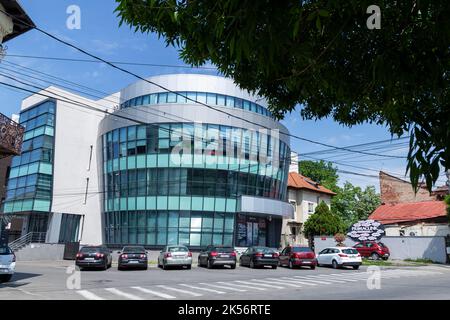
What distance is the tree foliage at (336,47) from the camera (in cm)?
288

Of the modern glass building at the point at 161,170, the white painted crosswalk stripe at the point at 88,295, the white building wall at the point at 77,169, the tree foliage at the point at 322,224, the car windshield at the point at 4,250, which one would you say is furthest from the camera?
the tree foliage at the point at 322,224

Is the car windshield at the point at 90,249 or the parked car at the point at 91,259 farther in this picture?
the car windshield at the point at 90,249

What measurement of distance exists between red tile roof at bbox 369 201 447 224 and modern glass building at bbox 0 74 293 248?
39.5 ft

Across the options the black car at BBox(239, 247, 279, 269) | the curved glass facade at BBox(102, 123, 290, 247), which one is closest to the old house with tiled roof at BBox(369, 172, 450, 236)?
the curved glass facade at BBox(102, 123, 290, 247)

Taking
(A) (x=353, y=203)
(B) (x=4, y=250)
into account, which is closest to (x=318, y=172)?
(A) (x=353, y=203)

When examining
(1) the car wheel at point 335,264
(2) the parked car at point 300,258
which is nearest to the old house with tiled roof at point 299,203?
(1) the car wheel at point 335,264

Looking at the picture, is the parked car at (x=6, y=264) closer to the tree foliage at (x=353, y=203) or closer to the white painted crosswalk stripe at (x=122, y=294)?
the white painted crosswalk stripe at (x=122, y=294)

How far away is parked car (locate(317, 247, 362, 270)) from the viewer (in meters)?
28.2

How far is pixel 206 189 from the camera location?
1531 inches

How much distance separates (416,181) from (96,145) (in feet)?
154

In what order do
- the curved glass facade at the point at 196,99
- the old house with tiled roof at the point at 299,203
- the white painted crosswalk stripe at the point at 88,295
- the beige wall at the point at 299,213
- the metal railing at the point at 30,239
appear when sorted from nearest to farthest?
the white painted crosswalk stripe at the point at 88,295 → the curved glass facade at the point at 196,99 → the metal railing at the point at 30,239 → the beige wall at the point at 299,213 → the old house with tiled roof at the point at 299,203

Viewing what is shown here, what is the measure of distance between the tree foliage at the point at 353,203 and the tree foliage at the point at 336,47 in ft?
219

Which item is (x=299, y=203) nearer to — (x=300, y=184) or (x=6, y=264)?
(x=300, y=184)

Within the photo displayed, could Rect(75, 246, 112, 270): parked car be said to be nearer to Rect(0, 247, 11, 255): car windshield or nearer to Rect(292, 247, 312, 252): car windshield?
Rect(0, 247, 11, 255): car windshield
